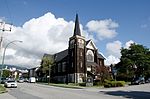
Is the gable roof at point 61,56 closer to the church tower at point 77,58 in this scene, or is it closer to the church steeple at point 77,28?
the church tower at point 77,58

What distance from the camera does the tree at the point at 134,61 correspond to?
72.9 metres

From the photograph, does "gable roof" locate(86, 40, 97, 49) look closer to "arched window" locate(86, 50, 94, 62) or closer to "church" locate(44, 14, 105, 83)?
"church" locate(44, 14, 105, 83)

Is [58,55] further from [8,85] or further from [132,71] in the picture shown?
[8,85]

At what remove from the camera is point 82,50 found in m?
76.2

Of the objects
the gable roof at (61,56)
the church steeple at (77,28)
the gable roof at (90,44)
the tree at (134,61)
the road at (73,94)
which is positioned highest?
the church steeple at (77,28)

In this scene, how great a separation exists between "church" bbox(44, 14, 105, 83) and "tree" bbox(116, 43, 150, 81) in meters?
6.88

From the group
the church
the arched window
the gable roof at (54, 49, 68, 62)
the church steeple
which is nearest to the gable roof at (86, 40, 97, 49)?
the church

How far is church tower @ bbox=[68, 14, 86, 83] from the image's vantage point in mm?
73500

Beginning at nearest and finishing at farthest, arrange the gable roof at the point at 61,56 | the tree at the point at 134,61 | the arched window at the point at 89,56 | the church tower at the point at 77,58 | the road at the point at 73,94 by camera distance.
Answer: the road at the point at 73,94, the tree at the point at 134,61, the church tower at the point at 77,58, the arched window at the point at 89,56, the gable roof at the point at 61,56

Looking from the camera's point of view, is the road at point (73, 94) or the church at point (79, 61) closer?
the road at point (73, 94)

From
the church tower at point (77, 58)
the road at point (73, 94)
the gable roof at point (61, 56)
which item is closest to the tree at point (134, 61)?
the church tower at point (77, 58)

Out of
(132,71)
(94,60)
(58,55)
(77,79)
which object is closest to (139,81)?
(132,71)

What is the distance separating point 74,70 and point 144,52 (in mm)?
21814

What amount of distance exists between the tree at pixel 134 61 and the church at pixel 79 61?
271 inches
